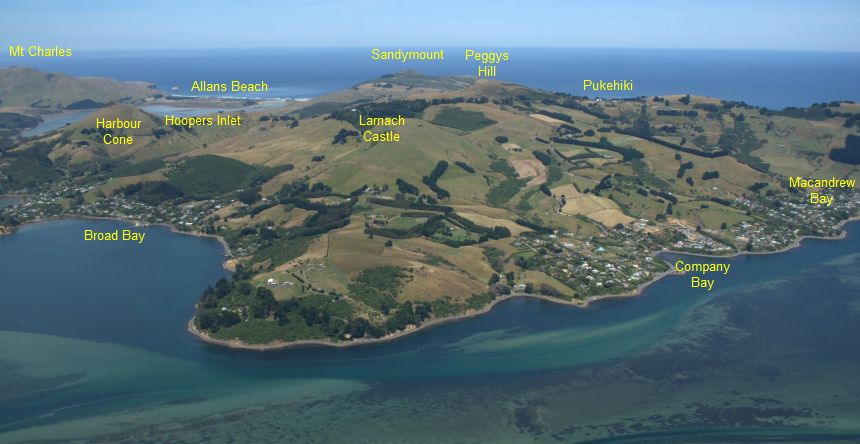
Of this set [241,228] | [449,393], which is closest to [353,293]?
[449,393]

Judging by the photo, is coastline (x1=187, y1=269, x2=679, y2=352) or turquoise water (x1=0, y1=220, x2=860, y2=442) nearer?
turquoise water (x1=0, y1=220, x2=860, y2=442)

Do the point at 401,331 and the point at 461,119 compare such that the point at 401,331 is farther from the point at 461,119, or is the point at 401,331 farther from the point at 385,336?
the point at 461,119

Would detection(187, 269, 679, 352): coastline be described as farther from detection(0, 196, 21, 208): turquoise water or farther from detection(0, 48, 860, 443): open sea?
detection(0, 196, 21, 208): turquoise water

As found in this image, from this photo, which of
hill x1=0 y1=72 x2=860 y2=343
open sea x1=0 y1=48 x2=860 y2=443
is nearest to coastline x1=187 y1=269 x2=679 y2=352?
hill x1=0 y1=72 x2=860 y2=343

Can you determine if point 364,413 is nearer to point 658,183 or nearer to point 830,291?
point 830,291

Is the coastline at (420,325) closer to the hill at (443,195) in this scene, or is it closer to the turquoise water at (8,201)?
the hill at (443,195)

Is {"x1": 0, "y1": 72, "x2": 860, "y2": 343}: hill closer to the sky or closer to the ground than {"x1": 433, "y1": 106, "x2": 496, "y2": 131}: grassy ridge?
closer to the ground

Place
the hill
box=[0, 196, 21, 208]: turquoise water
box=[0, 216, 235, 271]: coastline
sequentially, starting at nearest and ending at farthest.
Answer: the hill, box=[0, 216, 235, 271]: coastline, box=[0, 196, 21, 208]: turquoise water

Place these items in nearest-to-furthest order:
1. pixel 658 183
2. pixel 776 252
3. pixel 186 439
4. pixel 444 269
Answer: pixel 186 439
pixel 444 269
pixel 776 252
pixel 658 183
